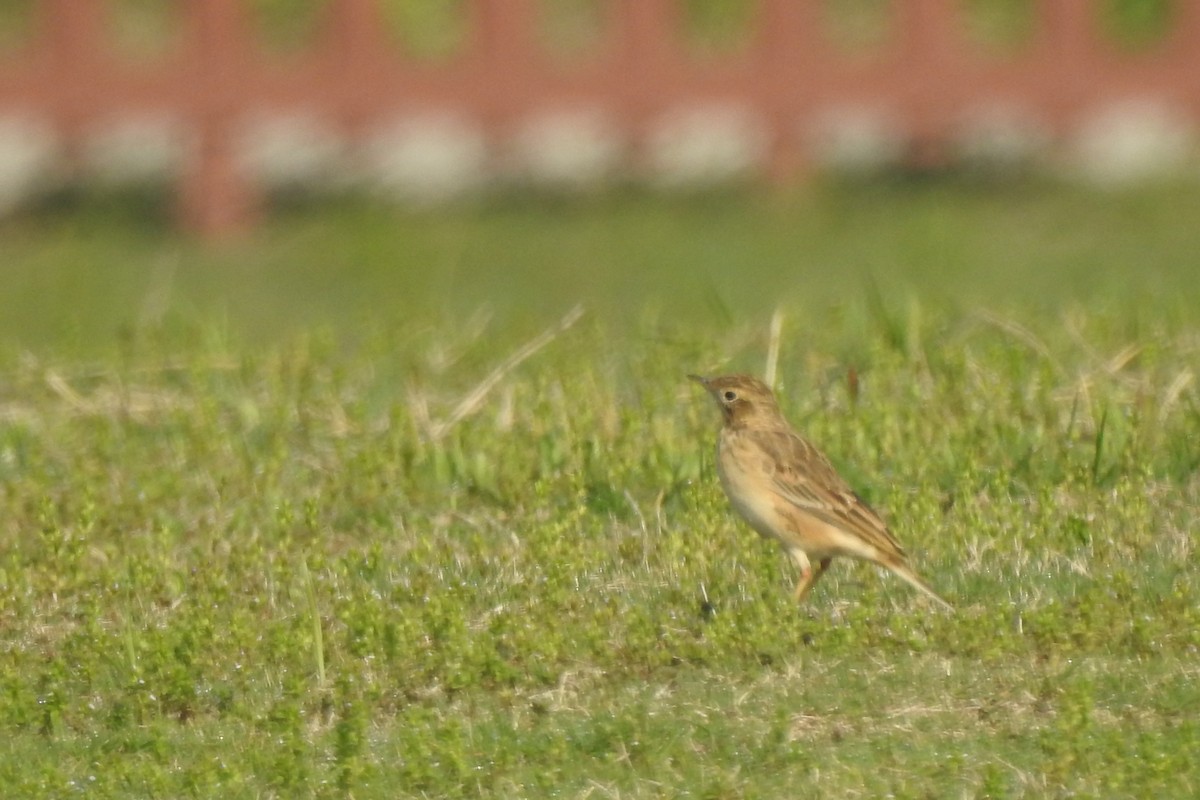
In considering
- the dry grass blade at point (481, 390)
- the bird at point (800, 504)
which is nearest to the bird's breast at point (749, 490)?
the bird at point (800, 504)

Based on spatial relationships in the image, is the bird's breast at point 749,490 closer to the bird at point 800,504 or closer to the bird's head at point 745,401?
the bird at point 800,504

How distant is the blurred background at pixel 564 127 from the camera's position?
1738cm

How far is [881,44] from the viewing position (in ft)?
64.6

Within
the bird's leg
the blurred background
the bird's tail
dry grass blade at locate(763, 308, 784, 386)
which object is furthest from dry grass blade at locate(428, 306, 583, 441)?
the blurred background

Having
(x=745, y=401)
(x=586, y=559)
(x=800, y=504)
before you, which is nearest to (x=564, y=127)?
(x=745, y=401)

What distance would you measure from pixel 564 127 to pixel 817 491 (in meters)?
13.7

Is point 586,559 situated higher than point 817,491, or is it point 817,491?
point 817,491

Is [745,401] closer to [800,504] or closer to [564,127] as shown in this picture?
[800,504]

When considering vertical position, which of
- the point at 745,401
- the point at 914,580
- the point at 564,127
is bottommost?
the point at 564,127

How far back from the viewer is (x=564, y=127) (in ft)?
70.2

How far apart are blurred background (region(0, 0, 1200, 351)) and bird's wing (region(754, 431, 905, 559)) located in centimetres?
788

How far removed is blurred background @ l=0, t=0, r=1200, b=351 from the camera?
17.4 metres

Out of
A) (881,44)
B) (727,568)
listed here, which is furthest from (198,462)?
(881,44)

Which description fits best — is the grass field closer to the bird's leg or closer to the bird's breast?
the bird's leg
